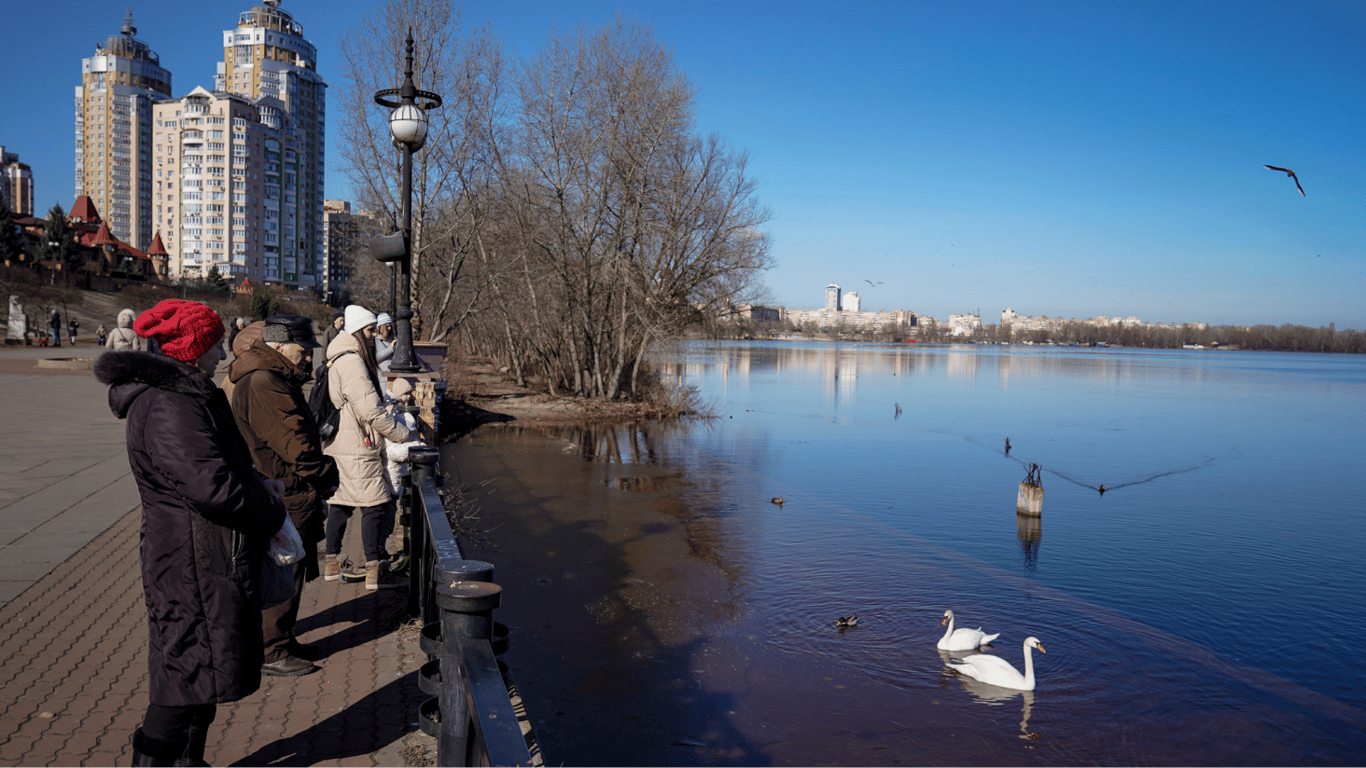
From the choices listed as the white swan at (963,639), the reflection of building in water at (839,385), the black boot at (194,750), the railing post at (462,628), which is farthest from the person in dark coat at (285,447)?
the reflection of building in water at (839,385)

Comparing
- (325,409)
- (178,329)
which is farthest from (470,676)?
(325,409)

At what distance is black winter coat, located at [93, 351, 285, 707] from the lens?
2.84 meters

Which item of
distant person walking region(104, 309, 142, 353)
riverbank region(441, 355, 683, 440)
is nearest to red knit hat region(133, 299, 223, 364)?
distant person walking region(104, 309, 142, 353)

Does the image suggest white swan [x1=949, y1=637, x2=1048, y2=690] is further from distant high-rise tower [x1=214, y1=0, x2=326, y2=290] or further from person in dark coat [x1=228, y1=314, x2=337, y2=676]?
distant high-rise tower [x1=214, y1=0, x2=326, y2=290]

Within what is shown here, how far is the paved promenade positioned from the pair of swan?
15.7 ft

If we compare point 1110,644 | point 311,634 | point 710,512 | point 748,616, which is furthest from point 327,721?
point 710,512

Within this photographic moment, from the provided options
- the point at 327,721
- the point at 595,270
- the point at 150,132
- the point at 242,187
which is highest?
the point at 150,132

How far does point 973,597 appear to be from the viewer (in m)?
9.99

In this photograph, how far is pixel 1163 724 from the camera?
22.9 feet

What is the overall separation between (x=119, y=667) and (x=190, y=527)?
2386 millimetres

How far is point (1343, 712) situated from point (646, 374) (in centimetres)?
2413

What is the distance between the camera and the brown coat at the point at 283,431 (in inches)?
185

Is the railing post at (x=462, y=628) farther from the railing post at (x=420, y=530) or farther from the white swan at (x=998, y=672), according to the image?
the white swan at (x=998, y=672)

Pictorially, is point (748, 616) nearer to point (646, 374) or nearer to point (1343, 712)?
point (1343, 712)
